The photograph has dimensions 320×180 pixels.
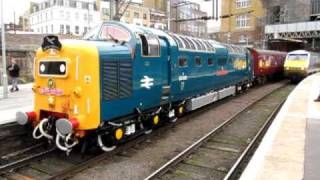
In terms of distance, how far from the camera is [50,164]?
8266 mm

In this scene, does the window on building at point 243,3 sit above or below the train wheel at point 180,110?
above

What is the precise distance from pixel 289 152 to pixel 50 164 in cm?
530

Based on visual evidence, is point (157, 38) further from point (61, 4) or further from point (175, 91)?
point (61, 4)

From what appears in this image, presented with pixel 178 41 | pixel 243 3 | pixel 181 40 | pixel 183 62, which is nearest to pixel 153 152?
pixel 183 62

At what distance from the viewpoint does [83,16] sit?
8381cm

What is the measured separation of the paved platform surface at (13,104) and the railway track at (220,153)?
4967 millimetres

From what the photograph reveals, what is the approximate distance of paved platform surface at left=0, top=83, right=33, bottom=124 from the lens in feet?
36.7

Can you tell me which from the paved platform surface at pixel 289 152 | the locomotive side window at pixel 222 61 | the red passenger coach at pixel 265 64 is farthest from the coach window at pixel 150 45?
the red passenger coach at pixel 265 64

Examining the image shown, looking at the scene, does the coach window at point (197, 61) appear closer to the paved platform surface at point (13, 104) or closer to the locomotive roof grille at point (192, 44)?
the locomotive roof grille at point (192, 44)

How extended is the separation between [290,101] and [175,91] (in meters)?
7.42

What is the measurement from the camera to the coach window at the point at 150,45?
381 inches

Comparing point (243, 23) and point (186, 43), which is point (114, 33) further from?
point (243, 23)

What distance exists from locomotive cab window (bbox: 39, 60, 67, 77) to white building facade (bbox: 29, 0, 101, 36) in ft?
236

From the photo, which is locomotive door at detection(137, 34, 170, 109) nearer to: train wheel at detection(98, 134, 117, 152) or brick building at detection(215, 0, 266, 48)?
train wheel at detection(98, 134, 117, 152)
